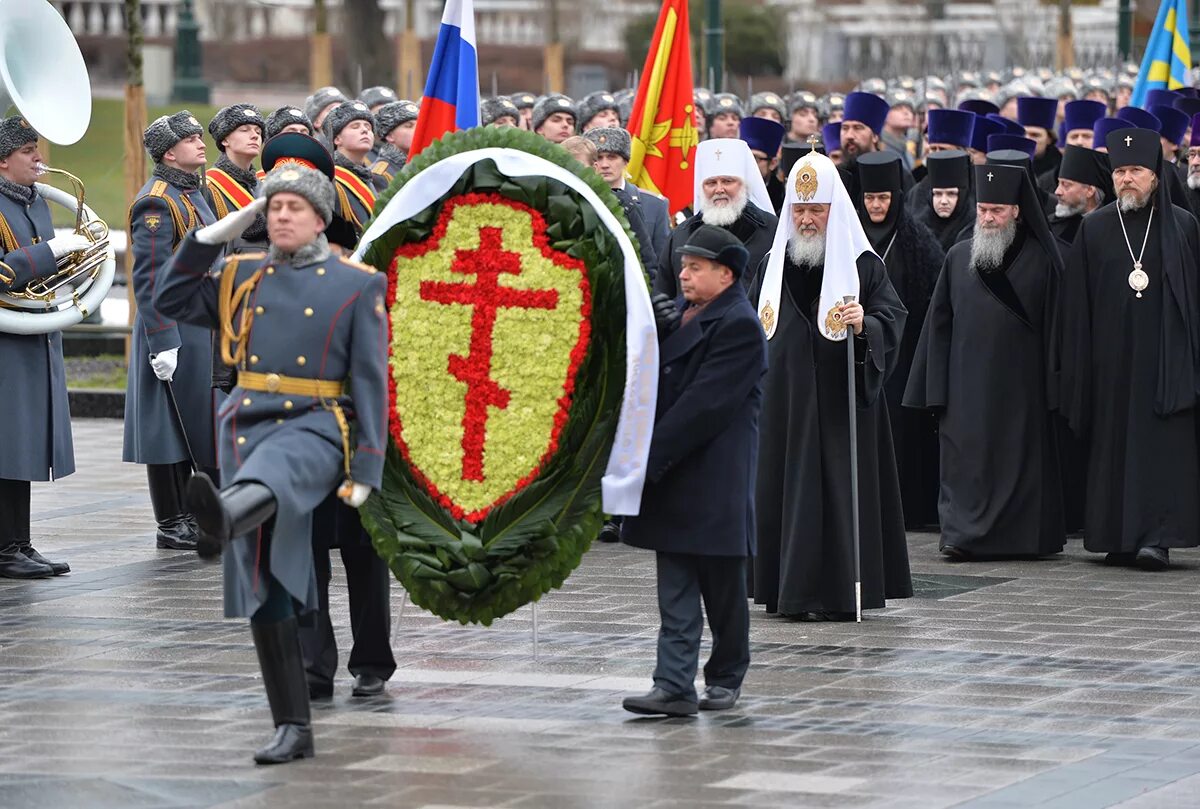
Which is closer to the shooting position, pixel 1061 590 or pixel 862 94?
pixel 1061 590

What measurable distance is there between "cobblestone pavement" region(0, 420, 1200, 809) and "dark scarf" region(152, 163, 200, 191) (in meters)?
1.95

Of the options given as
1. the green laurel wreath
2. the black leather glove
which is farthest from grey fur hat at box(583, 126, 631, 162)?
the black leather glove

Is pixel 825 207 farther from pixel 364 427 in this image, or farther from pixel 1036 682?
pixel 364 427

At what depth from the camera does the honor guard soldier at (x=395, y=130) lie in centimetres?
1399

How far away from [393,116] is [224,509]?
7158mm

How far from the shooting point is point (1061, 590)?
38.6 feet

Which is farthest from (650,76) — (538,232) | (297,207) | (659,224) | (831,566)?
(297,207)

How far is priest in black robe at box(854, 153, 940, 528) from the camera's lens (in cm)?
1275

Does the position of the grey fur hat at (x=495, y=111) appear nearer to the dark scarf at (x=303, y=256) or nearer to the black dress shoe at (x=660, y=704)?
the dark scarf at (x=303, y=256)

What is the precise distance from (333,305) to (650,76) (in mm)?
7106

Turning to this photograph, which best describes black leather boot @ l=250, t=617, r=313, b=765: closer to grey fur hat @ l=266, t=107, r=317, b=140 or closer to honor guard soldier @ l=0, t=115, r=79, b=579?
honor guard soldier @ l=0, t=115, r=79, b=579

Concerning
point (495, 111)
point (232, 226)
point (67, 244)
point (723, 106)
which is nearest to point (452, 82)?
point (67, 244)

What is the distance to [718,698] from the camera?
872 centimetres

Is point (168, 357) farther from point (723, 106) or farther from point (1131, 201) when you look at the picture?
point (723, 106)
